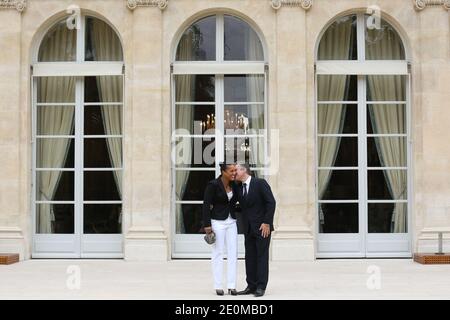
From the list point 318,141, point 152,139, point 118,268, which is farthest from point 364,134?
point 118,268

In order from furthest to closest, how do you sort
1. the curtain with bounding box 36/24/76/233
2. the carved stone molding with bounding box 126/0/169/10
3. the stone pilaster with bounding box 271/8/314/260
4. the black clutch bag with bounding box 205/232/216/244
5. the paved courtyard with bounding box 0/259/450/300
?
the curtain with bounding box 36/24/76/233 → the carved stone molding with bounding box 126/0/169/10 → the stone pilaster with bounding box 271/8/314/260 → the paved courtyard with bounding box 0/259/450/300 → the black clutch bag with bounding box 205/232/216/244

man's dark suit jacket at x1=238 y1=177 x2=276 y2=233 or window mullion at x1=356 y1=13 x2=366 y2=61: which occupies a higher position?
window mullion at x1=356 y1=13 x2=366 y2=61

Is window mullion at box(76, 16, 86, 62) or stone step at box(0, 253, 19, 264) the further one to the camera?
window mullion at box(76, 16, 86, 62)

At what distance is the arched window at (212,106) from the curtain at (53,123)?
7.21 feet

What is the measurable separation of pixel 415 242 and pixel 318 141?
275cm

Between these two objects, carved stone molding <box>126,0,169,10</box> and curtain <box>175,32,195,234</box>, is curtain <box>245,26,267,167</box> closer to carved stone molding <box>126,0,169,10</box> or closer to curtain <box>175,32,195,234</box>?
curtain <box>175,32,195,234</box>

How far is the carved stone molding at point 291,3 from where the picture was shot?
1605 centimetres

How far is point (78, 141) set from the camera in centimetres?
1653

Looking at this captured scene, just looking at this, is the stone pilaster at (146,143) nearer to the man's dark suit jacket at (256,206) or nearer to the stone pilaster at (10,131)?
the stone pilaster at (10,131)

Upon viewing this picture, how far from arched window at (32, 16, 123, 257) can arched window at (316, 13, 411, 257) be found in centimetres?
414

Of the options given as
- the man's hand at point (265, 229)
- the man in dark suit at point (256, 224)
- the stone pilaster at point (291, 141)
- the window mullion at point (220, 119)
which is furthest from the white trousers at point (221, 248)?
the window mullion at point (220, 119)

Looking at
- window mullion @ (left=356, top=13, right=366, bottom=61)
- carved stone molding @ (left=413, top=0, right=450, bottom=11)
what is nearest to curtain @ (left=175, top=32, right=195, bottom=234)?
window mullion @ (left=356, top=13, right=366, bottom=61)

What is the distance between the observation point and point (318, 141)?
16.5 meters

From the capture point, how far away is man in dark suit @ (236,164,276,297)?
11164 millimetres
